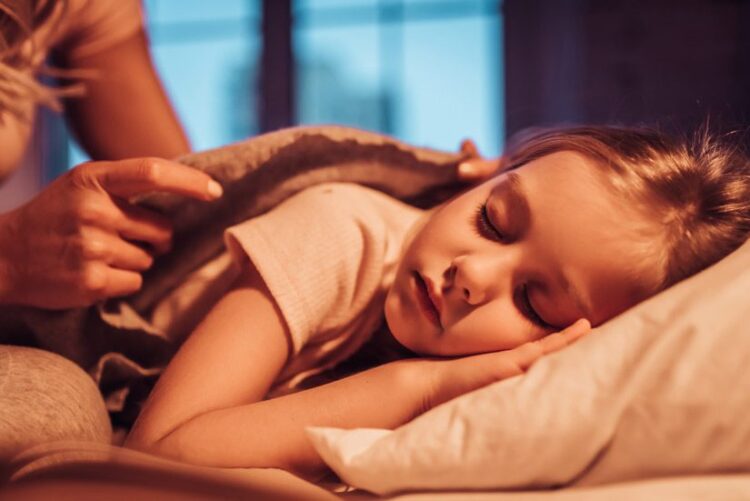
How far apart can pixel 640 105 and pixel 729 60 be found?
1.92 meters

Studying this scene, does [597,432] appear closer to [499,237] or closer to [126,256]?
[499,237]

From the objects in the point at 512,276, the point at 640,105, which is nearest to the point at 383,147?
the point at 512,276

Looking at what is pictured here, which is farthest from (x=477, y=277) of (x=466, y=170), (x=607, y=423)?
(x=466, y=170)

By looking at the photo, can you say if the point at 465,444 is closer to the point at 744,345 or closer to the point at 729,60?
the point at 744,345

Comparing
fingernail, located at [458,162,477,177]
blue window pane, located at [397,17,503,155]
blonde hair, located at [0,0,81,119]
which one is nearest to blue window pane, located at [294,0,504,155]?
blue window pane, located at [397,17,503,155]

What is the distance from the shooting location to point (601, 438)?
0.44 metres

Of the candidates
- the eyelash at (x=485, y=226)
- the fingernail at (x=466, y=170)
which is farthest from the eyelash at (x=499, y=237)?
the fingernail at (x=466, y=170)

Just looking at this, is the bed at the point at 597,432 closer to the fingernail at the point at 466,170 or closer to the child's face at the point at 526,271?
the child's face at the point at 526,271

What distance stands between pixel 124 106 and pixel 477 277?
85 cm

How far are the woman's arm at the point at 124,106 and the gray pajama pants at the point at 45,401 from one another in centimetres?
60

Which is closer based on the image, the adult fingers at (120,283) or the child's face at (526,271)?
the child's face at (526,271)

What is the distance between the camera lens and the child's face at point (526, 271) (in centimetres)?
63

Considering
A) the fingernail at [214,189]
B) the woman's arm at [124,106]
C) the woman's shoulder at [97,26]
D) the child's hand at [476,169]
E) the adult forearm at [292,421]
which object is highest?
the woman's shoulder at [97,26]

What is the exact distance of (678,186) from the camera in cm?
68
